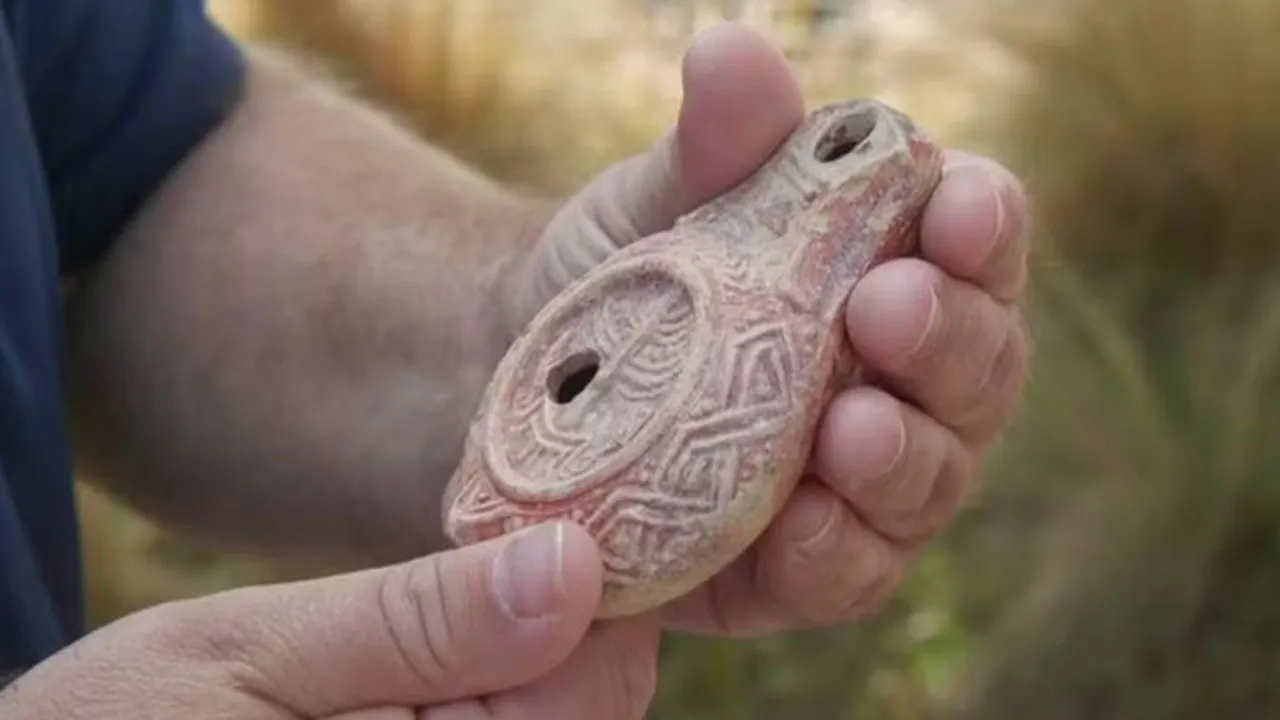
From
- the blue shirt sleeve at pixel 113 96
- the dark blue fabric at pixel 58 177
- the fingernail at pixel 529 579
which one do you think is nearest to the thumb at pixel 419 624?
the fingernail at pixel 529 579

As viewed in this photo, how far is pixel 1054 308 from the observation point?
1363mm

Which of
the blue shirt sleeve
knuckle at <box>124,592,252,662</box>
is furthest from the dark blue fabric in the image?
knuckle at <box>124,592,252,662</box>

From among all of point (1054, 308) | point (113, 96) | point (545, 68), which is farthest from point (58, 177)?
point (1054, 308)

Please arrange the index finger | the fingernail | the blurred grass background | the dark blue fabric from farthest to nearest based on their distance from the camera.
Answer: the blurred grass background < the dark blue fabric < the index finger < the fingernail

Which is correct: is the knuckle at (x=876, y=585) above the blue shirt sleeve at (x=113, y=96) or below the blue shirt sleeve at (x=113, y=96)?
below

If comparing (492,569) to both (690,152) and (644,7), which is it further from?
(644,7)

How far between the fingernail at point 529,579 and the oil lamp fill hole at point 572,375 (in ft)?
0.28

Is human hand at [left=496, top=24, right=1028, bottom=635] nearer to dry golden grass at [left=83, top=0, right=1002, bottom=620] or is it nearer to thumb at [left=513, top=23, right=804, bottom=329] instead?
thumb at [left=513, top=23, right=804, bottom=329]

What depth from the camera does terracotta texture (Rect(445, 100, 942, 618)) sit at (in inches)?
22.1

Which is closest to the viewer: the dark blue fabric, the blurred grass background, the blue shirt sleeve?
the dark blue fabric

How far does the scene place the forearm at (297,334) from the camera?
86 centimetres

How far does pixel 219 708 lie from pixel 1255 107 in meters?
1.10

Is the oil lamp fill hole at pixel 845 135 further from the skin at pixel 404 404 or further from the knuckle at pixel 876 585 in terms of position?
the knuckle at pixel 876 585

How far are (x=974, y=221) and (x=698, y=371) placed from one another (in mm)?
134
